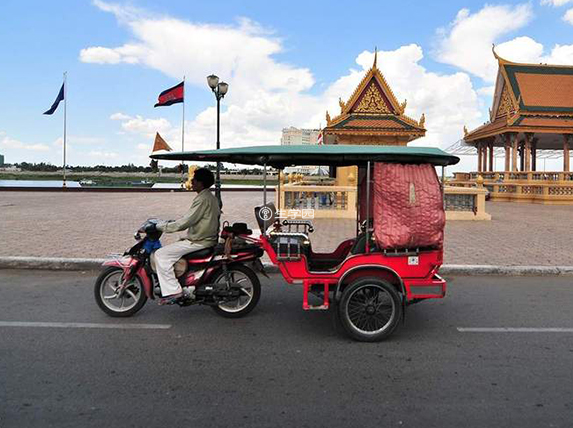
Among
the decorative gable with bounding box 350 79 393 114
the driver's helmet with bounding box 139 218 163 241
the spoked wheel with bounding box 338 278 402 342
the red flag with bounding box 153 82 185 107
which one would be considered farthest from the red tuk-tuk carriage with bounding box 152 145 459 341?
the red flag with bounding box 153 82 185 107

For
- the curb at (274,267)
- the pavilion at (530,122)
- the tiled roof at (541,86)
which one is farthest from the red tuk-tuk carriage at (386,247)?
the tiled roof at (541,86)

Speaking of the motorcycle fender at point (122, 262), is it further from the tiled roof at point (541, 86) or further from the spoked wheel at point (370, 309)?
the tiled roof at point (541, 86)

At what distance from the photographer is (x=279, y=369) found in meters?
3.85

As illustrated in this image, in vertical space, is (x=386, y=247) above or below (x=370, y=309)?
above

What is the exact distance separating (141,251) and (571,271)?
6.60 m

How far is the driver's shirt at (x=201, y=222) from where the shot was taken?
16.4 ft

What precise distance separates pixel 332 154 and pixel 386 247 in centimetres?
101

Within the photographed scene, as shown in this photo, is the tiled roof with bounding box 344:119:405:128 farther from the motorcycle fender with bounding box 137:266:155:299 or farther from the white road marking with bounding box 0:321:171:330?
the white road marking with bounding box 0:321:171:330

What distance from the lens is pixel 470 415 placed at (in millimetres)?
3129

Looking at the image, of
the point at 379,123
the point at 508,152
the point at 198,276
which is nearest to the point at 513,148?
the point at 508,152

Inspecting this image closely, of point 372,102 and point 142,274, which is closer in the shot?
point 142,274

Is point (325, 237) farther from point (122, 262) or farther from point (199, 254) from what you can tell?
point (122, 262)

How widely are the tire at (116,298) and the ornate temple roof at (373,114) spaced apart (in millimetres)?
18819

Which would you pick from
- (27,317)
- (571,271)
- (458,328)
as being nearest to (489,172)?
(571,271)
